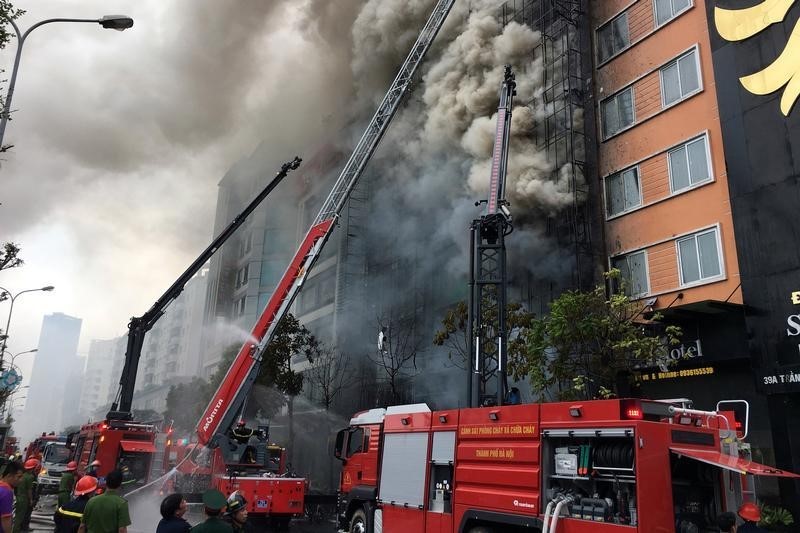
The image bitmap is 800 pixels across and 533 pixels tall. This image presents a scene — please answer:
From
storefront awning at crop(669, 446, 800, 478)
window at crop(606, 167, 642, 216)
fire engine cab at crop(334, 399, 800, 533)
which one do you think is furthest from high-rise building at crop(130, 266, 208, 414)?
storefront awning at crop(669, 446, 800, 478)

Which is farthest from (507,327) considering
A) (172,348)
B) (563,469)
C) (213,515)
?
(172,348)

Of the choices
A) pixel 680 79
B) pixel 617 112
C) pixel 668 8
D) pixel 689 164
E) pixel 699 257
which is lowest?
pixel 699 257

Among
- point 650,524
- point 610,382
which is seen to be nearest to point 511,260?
point 610,382

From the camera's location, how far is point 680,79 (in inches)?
619

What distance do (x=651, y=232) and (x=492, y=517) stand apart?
1097 cm

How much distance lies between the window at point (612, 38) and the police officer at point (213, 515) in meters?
17.7

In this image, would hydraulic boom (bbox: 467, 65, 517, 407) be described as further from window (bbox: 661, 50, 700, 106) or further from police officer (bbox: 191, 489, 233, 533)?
police officer (bbox: 191, 489, 233, 533)

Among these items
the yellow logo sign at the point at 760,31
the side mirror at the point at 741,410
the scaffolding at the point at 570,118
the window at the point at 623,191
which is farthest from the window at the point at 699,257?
the yellow logo sign at the point at 760,31

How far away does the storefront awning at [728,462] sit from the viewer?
5.89 metres

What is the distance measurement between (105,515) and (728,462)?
242 inches

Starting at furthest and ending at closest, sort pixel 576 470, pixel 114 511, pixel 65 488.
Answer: pixel 65 488 → pixel 576 470 → pixel 114 511

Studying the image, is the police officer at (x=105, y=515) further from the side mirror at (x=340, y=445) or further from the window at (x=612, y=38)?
the window at (x=612, y=38)

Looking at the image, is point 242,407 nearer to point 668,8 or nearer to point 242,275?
point 668,8

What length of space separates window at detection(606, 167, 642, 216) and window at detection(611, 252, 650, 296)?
4.91 feet
